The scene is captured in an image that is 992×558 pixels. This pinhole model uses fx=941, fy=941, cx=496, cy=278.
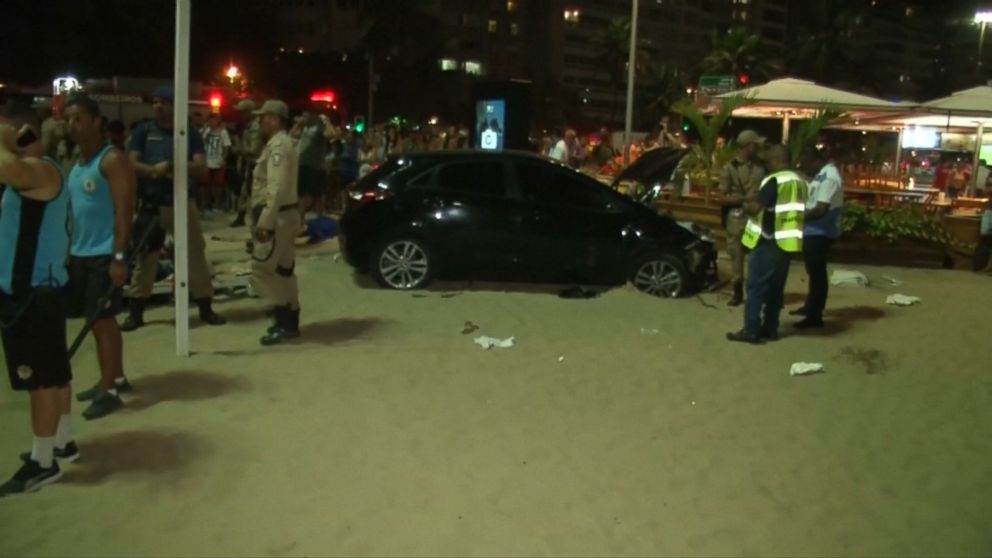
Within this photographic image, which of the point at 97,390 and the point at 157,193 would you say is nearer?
the point at 97,390

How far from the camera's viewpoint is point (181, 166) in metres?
6.97

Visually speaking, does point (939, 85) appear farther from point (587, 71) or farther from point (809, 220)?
point (809, 220)

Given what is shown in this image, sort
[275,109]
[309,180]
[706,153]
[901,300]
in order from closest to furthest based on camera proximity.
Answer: [275,109] < [901,300] < [309,180] < [706,153]

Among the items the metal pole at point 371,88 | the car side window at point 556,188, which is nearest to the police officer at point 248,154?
the car side window at point 556,188

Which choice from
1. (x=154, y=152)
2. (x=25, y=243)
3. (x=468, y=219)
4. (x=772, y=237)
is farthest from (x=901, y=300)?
(x=25, y=243)

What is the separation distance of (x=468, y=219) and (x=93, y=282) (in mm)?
4743

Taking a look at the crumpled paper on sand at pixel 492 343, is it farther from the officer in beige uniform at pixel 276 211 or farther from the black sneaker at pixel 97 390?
the black sneaker at pixel 97 390

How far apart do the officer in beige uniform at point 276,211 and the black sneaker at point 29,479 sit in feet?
9.26

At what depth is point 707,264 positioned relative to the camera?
34.6 feet

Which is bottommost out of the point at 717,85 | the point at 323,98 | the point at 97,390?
the point at 97,390

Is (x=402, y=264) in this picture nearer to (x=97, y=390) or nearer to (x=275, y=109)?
(x=275, y=109)

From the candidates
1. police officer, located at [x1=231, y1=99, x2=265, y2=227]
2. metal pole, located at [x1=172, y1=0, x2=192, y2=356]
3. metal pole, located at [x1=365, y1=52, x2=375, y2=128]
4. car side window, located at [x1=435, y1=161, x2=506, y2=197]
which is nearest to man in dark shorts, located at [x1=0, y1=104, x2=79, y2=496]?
metal pole, located at [x1=172, y1=0, x2=192, y2=356]

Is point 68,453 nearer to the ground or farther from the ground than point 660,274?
nearer to the ground

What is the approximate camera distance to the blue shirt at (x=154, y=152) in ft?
26.0
